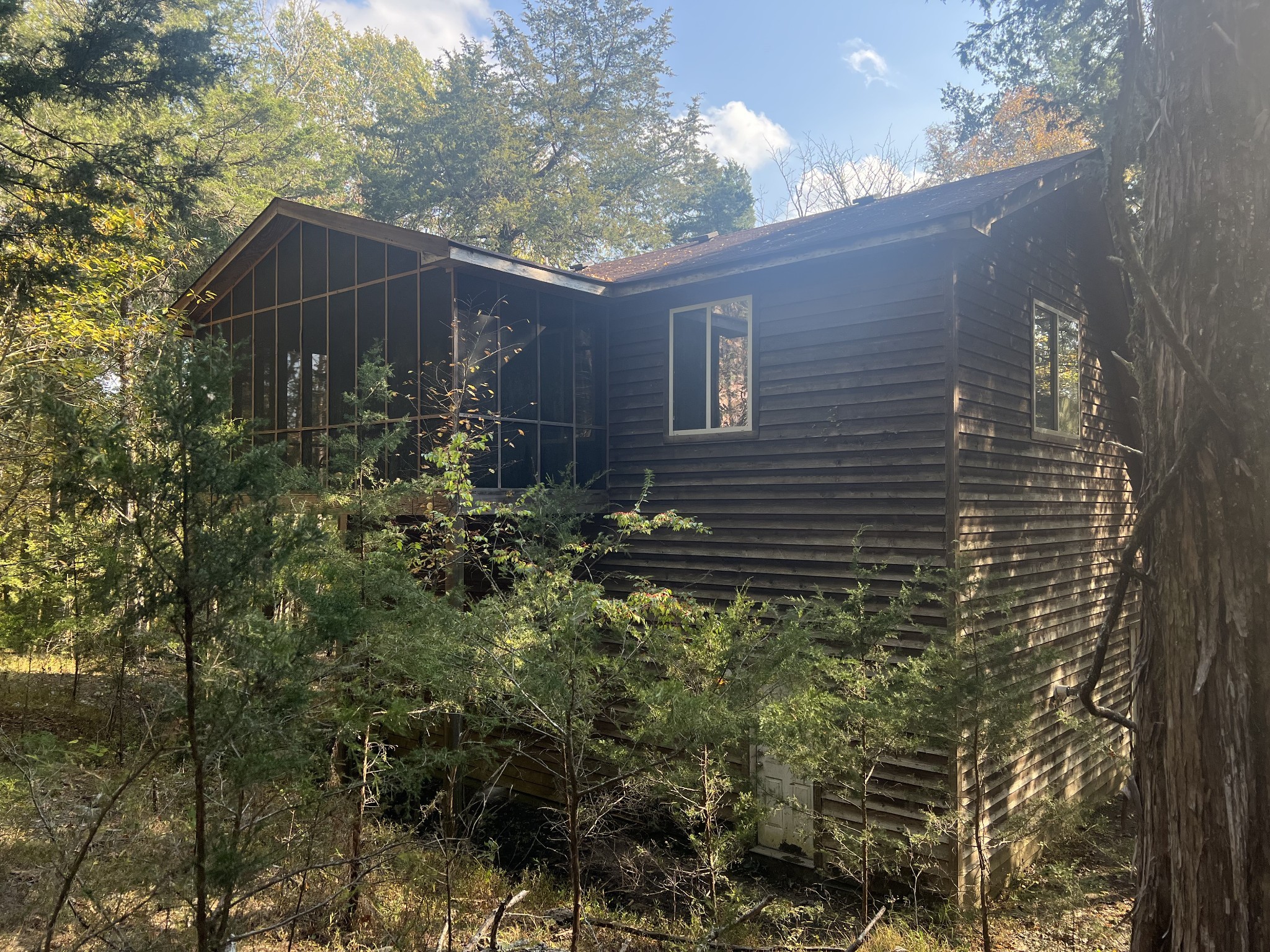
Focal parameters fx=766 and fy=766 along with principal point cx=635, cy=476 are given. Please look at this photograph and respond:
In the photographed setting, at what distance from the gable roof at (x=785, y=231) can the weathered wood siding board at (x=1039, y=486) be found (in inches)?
20.4

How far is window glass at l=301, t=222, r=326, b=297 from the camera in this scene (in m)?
11.3

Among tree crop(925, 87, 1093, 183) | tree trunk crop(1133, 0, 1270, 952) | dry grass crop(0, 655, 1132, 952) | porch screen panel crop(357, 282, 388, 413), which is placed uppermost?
tree crop(925, 87, 1093, 183)

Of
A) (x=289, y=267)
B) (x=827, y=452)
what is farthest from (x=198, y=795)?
(x=289, y=267)

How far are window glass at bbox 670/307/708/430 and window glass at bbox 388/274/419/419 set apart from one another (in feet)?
10.7

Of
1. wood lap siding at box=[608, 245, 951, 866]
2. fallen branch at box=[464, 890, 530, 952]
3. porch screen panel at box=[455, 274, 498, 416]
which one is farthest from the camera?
porch screen panel at box=[455, 274, 498, 416]

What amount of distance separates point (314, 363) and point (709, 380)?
6.05 metres

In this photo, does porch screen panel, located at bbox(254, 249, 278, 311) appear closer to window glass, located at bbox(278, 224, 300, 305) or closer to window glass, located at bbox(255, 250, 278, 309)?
window glass, located at bbox(255, 250, 278, 309)

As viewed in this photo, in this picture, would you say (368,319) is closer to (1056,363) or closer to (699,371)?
(699,371)

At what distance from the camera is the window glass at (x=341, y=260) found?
10.7 m

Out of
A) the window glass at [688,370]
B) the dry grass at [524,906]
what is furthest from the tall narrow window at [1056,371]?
the dry grass at [524,906]

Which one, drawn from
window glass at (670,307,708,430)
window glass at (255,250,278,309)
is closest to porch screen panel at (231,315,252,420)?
window glass at (255,250,278,309)

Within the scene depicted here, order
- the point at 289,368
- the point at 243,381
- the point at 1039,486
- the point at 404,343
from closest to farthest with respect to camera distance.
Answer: the point at 1039,486 → the point at 404,343 → the point at 289,368 → the point at 243,381

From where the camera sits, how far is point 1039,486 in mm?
9070

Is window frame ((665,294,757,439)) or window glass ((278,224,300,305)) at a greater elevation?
window glass ((278,224,300,305))
